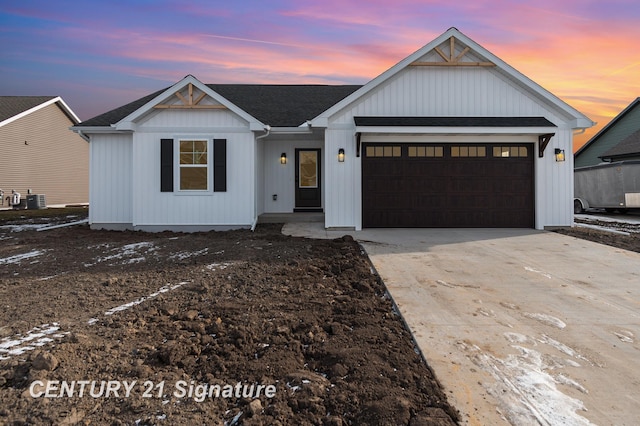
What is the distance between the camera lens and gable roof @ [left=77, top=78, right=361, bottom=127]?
12.0 m

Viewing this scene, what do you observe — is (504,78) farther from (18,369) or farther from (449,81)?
(18,369)

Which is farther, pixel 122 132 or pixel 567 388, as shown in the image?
pixel 122 132

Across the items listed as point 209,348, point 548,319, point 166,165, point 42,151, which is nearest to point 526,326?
point 548,319

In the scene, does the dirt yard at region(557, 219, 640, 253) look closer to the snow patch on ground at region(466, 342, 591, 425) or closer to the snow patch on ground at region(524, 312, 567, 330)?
the snow patch on ground at region(524, 312, 567, 330)

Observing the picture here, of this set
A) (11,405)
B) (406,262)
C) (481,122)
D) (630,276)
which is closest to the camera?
(11,405)

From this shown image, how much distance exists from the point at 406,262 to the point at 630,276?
3.35 meters

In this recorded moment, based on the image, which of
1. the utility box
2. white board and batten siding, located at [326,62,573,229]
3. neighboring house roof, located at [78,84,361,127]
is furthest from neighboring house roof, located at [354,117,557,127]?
the utility box

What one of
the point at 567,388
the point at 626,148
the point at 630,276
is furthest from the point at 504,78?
the point at 626,148

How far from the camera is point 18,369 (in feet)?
9.25

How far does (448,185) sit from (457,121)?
5.78ft

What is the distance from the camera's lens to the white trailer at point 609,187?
15.1 m

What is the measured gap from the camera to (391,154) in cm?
1086

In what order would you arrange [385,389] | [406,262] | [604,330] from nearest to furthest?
[385,389] → [604,330] → [406,262]

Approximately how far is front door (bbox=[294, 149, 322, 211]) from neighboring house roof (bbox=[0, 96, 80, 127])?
1803cm
